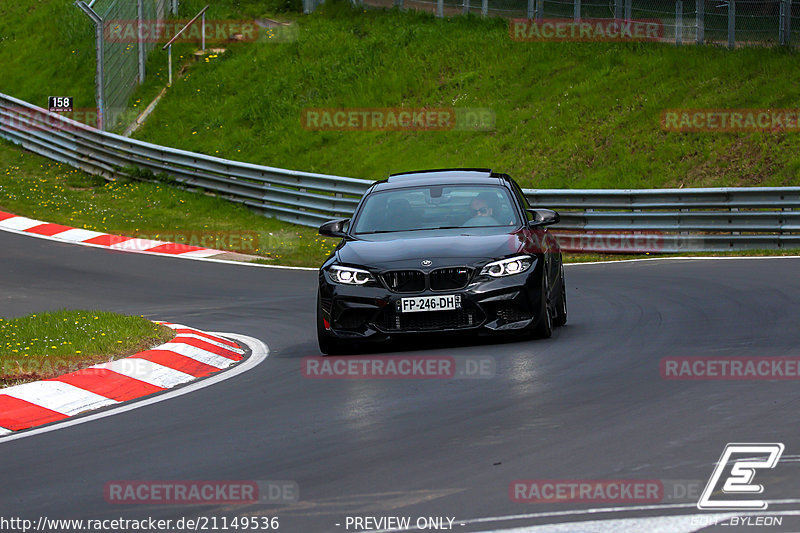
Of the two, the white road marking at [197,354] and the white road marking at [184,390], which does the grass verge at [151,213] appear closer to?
the white road marking at [184,390]

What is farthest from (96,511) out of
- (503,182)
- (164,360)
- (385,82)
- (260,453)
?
(385,82)

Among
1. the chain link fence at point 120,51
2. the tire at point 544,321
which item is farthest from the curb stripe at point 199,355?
the chain link fence at point 120,51

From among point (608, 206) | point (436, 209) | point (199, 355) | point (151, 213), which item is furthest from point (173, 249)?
point (199, 355)

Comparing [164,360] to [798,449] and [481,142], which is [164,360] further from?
[481,142]

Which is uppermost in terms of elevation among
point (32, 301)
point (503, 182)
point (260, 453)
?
point (503, 182)

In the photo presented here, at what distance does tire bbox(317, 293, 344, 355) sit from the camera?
10117 mm

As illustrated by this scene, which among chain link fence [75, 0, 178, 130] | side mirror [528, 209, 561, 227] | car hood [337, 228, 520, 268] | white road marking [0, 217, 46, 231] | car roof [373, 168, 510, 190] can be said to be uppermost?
chain link fence [75, 0, 178, 130]

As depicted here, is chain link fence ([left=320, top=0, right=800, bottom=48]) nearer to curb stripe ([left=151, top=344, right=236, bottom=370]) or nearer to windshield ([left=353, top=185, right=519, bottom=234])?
windshield ([left=353, top=185, right=519, bottom=234])

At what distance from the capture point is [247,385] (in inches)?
353

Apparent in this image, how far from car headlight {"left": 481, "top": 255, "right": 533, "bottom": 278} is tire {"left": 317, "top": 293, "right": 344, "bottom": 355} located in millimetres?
1364

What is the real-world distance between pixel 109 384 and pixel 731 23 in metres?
21.7

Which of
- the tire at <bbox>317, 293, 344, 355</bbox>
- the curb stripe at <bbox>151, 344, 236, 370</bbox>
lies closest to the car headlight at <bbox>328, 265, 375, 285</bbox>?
the tire at <bbox>317, 293, 344, 355</bbox>

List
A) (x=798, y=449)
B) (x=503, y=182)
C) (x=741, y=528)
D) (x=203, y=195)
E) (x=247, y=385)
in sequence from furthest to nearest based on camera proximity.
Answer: (x=203, y=195)
(x=503, y=182)
(x=247, y=385)
(x=798, y=449)
(x=741, y=528)

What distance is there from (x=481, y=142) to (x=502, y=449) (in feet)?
71.8
